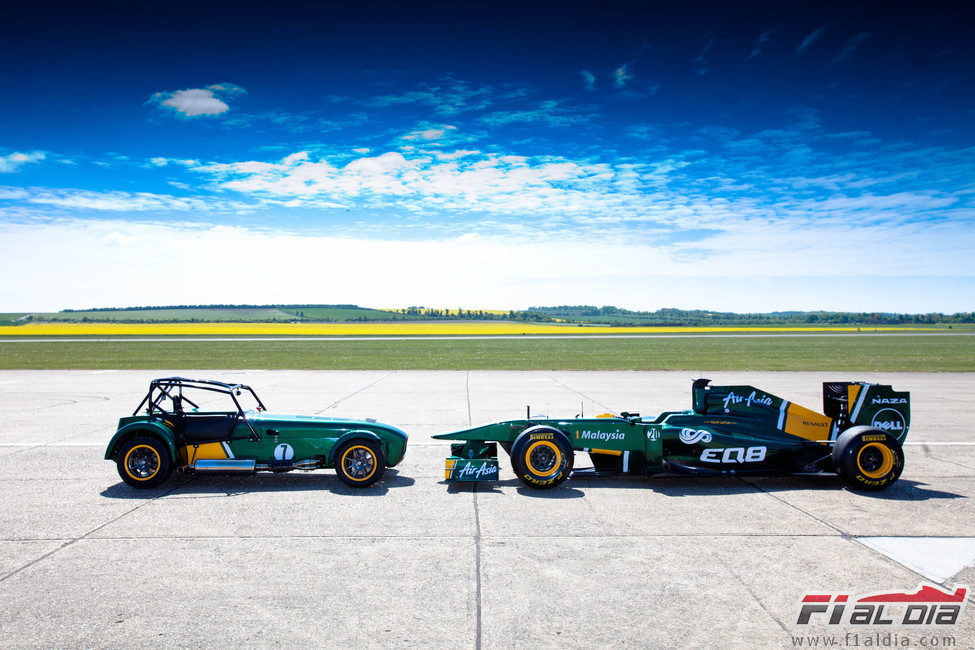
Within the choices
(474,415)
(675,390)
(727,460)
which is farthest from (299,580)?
(675,390)

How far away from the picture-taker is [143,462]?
7582 mm

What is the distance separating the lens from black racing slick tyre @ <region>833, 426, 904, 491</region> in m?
7.40

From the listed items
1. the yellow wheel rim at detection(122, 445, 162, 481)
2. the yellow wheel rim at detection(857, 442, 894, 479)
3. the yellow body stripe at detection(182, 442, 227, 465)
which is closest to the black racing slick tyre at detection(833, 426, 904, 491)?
the yellow wheel rim at detection(857, 442, 894, 479)

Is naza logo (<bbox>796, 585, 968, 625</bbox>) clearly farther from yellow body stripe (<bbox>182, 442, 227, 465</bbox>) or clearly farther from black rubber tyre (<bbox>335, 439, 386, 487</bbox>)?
yellow body stripe (<bbox>182, 442, 227, 465</bbox>)

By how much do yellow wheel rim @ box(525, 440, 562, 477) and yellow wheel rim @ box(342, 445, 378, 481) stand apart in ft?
6.81

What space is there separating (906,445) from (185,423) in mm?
12138

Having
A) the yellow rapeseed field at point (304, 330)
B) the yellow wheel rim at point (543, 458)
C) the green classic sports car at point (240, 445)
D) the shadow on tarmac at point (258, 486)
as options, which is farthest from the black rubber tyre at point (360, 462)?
the yellow rapeseed field at point (304, 330)

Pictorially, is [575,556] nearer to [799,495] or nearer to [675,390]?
[799,495]

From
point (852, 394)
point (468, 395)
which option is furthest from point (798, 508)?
point (468, 395)

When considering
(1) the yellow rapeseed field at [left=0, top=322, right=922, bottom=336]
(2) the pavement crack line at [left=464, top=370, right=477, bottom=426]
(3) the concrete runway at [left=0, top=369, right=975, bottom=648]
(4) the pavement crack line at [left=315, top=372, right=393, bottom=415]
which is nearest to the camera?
(3) the concrete runway at [left=0, top=369, right=975, bottom=648]

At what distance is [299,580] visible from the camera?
4820mm

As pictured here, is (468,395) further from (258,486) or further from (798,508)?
(798,508)

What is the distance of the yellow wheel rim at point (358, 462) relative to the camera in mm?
7625

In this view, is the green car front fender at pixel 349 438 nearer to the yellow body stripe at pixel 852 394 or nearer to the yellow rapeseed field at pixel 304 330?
the yellow body stripe at pixel 852 394
